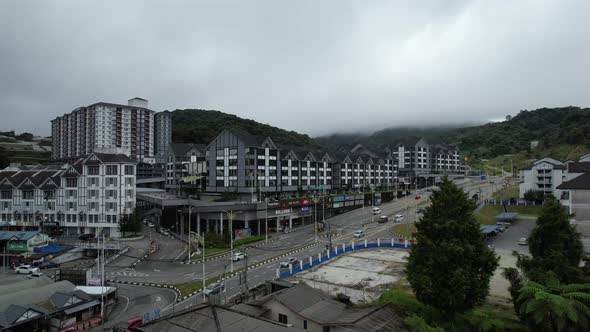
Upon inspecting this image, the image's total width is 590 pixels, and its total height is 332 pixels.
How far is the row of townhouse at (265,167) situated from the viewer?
7631cm

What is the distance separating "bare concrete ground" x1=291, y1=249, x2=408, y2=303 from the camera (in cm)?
3297

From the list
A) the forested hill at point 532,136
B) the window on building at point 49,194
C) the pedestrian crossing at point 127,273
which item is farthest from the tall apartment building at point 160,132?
the forested hill at point 532,136

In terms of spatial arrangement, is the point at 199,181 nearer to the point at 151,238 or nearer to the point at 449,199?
the point at 151,238

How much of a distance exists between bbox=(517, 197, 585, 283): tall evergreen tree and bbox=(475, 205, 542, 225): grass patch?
1698 inches

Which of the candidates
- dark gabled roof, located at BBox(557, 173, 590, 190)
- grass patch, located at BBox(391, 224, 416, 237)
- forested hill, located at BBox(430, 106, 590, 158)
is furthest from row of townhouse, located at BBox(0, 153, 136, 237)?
forested hill, located at BBox(430, 106, 590, 158)

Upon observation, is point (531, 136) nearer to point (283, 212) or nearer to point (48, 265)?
point (283, 212)

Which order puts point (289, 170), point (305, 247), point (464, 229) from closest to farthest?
point (464, 229) → point (305, 247) → point (289, 170)

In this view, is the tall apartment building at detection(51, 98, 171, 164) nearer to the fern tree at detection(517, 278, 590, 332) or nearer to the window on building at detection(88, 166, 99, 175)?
the window on building at detection(88, 166, 99, 175)

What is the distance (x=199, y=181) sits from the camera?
86375 millimetres

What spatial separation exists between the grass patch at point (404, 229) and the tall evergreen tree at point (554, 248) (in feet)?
114

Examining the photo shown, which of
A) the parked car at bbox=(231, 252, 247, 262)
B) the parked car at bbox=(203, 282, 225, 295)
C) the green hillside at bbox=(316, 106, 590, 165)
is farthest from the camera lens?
the green hillside at bbox=(316, 106, 590, 165)

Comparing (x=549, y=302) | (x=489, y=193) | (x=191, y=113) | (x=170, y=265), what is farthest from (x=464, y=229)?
(x=191, y=113)

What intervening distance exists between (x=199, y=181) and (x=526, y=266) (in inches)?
2884

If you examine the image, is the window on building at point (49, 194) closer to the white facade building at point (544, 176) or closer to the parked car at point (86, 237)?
the parked car at point (86, 237)
